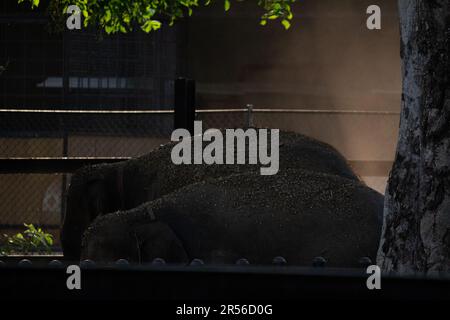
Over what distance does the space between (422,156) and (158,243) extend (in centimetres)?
171

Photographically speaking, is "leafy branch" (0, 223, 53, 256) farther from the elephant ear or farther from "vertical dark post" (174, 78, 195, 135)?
the elephant ear

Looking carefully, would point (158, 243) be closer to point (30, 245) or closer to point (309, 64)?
point (30, 245)

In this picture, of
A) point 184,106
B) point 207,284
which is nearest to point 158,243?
point 207,284

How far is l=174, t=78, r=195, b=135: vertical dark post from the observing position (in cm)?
961

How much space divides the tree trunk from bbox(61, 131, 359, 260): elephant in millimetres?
2088

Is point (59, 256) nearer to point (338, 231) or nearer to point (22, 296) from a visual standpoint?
point (338, 231)

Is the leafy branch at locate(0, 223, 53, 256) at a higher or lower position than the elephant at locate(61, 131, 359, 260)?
lower

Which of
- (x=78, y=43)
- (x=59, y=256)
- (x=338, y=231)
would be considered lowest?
(x=59, y=256)

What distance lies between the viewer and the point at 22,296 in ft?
9.81

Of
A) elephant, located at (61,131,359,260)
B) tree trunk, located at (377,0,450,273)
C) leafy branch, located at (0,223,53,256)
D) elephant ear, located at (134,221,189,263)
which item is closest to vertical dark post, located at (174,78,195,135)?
leafy branch, located at (0,223,53,256)

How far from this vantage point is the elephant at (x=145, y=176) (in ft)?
23.0
